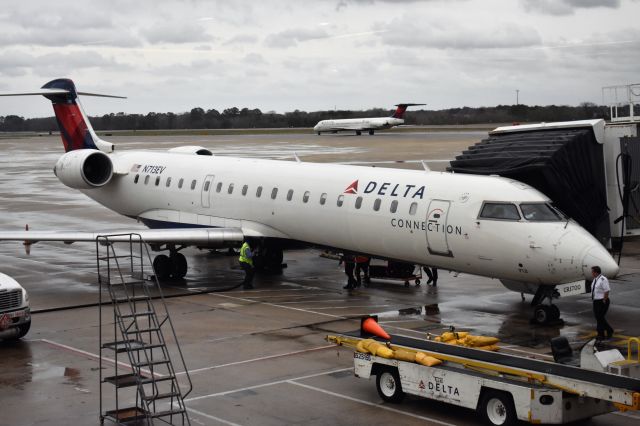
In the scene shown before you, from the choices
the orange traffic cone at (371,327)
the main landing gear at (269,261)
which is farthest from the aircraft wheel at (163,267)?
the orange traffic cone at (371,327)

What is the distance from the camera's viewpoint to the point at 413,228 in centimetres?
1877

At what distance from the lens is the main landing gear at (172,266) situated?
23422mm

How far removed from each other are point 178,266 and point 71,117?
8466 mm

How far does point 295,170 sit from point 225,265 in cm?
465

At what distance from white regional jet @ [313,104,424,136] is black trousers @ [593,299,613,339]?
81665 millimetres

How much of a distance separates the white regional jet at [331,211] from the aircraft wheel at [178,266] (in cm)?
3

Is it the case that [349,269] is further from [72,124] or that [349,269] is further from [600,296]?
[72,124]

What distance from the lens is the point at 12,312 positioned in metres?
16.0

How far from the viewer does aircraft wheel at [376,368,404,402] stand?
1239 cm

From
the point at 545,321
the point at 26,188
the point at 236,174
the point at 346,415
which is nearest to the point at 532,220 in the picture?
the point at 545,321

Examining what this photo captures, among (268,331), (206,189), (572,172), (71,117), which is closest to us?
(268,331)

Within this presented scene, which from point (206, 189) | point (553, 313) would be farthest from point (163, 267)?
point (553, 313)

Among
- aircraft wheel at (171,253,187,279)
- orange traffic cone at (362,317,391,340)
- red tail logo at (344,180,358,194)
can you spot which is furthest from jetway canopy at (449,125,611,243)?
aircraft wheel at (171,253,187,279)

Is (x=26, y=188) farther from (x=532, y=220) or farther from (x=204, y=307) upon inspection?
(x=532, y=220)
